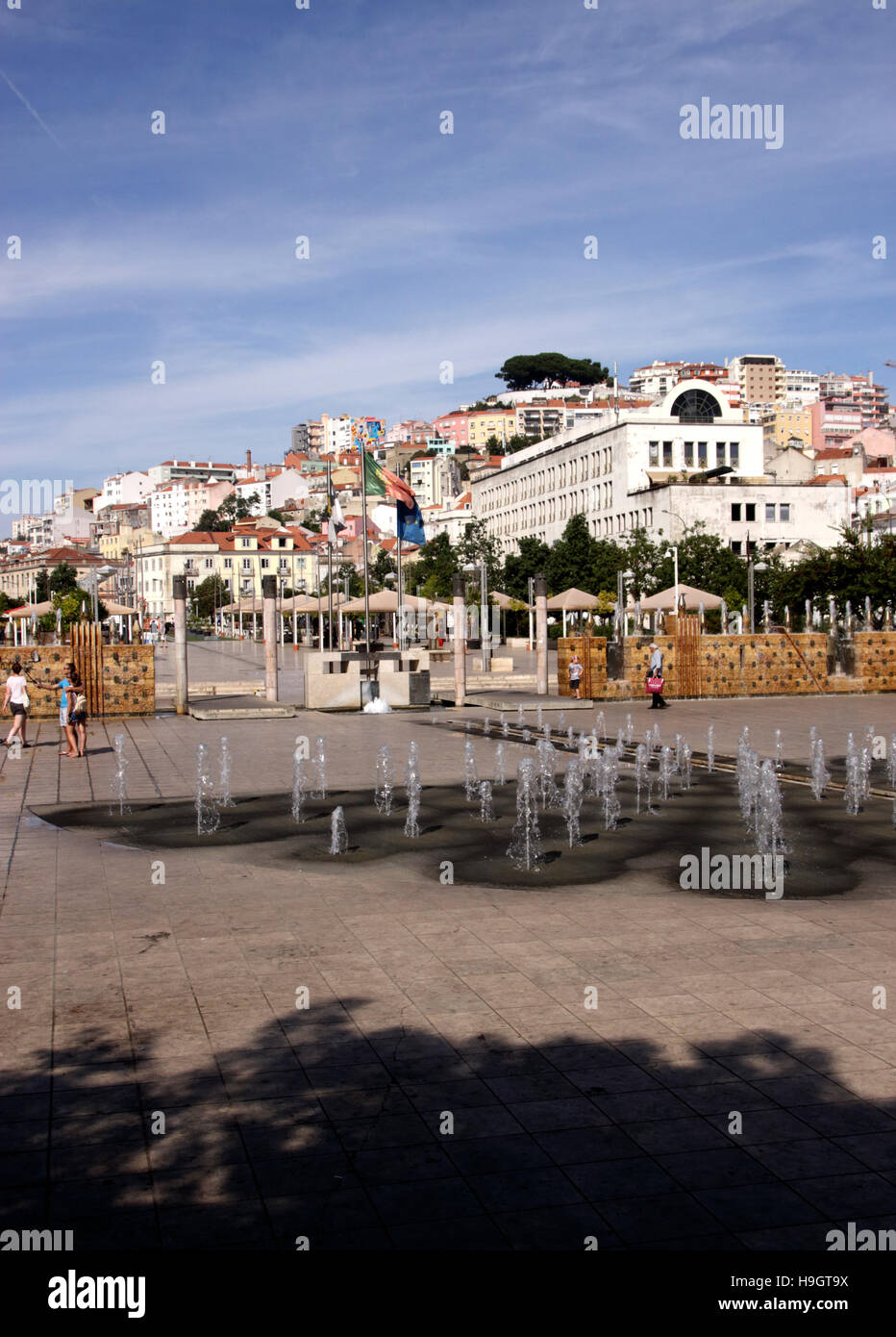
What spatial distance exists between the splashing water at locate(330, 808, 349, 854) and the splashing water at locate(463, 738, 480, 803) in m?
2.31

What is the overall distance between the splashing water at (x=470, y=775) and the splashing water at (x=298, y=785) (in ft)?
6.70

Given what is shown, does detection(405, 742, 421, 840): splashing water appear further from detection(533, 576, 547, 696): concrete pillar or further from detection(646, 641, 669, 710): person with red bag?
detection(533, 576, 547, 696): concrete pillar

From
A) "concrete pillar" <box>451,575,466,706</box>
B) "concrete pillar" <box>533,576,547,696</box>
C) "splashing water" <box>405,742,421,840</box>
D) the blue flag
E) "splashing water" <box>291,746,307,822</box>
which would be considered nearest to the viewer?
"splashing water" <box>405,742,421,840</box>

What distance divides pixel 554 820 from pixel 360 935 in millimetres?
5293

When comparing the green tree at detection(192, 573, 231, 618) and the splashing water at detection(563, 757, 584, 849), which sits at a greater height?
the green tree at detection(192, 573, 231, 618)

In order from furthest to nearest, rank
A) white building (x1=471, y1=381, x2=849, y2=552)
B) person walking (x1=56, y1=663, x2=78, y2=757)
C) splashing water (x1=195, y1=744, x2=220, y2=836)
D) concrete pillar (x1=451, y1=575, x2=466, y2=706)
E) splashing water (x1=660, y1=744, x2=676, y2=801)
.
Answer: white building (x1=471, y1=381, x2=849, y2=552)
concrete pillar (x1=451, y1=575, x2=466, y2=706)
person walking (x1=56, y1=663, x2=78, y2=757)
splashing water (x1=660, y1=744, x2=676, y2=801)
splashing water (x1=195, y1=744, x2=220, y2=836)

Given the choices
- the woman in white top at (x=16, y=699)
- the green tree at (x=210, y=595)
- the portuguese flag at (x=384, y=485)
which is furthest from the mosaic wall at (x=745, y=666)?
the green tree at (x=210, y=595)

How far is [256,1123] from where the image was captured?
536 centimetres

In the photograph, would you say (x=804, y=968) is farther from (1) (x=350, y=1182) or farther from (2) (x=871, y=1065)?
(1) (x=350, y=1182)

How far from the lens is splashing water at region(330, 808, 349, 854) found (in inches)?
459

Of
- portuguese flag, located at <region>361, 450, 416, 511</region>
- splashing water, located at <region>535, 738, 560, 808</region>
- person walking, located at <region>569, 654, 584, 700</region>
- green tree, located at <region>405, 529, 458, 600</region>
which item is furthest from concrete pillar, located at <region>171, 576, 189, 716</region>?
green tree, located at <region>405, 529, 458, 600</region>

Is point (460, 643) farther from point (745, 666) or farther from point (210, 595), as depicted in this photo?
point (210, 595)

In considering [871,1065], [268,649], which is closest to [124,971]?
[871,1065]

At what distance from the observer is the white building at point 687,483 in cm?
7794
